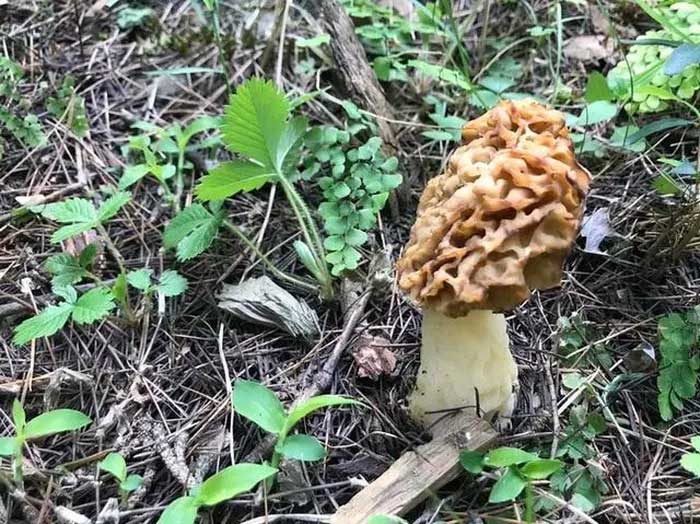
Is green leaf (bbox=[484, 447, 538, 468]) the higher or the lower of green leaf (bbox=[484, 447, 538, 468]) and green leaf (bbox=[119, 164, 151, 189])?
the lower

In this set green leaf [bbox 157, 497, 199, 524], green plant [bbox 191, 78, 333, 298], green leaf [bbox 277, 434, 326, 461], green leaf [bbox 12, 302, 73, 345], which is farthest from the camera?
green plant [bbox 191, 78, 333, 298]

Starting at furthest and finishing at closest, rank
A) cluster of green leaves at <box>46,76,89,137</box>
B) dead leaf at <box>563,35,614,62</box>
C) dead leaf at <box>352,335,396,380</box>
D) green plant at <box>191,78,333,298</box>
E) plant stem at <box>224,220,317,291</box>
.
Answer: dead leaf at <box>563,35,614,62</box> → cluster of green leaves at <box>46,76,89,137</box> → plant stem at <box>224,220,317,291</box> → green plant at <box>191,78,333,298</box> → dead leaf at <box>352,335,396,380</box>

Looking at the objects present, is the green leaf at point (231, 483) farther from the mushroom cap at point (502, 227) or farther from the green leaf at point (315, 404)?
the mushroom cap at point (502, 227)

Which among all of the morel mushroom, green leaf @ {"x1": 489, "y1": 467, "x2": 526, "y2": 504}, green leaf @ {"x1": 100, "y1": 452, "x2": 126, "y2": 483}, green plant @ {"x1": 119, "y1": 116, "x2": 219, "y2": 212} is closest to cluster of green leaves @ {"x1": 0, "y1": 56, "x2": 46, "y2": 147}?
green plant @ {"x1": 119, "y1": 116, "x2": 219, "y2": 212}

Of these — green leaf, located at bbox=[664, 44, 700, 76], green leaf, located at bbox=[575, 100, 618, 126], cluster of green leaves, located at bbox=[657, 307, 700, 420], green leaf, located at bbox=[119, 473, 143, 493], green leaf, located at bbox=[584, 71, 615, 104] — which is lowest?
cluster of green leaves, located at bbox=[657, 307, 700, 420]

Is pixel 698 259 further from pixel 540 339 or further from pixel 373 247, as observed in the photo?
pixel 373 247

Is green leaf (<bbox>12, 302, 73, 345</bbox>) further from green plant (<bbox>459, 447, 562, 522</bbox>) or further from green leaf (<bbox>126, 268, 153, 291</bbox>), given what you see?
green plant (<bbox>459, 447, 562, 522</bbox>)

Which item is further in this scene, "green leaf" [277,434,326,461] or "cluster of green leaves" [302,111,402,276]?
"cluster of green leaves" [302,111,402,276]
